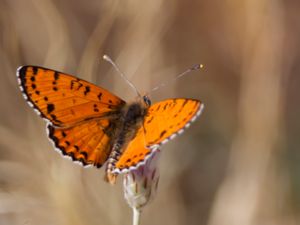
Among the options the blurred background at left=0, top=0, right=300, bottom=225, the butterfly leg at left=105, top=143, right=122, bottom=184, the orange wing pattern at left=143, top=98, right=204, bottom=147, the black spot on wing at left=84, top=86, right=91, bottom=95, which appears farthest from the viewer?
the blurred background at left=0, top=0, right=300, bottom=225

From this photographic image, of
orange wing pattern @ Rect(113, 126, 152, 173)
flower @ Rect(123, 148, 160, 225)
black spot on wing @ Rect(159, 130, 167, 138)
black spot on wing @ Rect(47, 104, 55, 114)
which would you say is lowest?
flower @ Rect(123, 148, 160, 225)

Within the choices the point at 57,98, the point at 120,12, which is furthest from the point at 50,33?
the point at 57,98

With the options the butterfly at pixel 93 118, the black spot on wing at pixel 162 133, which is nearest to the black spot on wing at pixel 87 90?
the butterfly at pixel 93 118

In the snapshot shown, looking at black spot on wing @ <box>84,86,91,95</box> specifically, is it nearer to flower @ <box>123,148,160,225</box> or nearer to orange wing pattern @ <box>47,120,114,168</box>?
orange wing pattern @ <box>47,120,114,168</box>

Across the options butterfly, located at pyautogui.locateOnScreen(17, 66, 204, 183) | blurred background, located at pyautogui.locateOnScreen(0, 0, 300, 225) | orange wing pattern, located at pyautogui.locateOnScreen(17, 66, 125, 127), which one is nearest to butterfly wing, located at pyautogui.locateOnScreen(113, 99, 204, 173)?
butterfly, located at pyautogui.locateOnScreen(17, 66, 204, 183)

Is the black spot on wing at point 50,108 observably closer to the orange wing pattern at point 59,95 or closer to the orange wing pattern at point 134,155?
the orange wing pattern at point 59,95

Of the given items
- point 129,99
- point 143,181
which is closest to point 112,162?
point 143,181

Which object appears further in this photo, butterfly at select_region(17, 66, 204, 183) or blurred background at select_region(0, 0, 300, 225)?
blurred background at select_region(0, 0, 300, 225)
